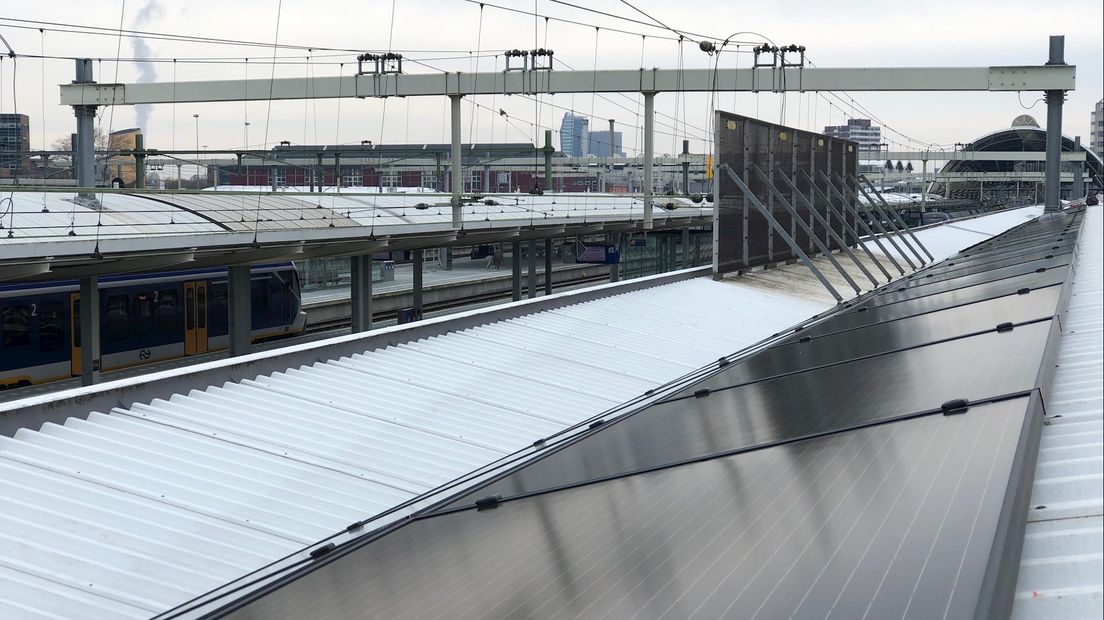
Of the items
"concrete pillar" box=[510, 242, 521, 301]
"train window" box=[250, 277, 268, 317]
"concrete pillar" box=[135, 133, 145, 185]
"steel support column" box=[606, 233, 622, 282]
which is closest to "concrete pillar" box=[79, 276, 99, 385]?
"train window" box=[250, 277, 268, 317]

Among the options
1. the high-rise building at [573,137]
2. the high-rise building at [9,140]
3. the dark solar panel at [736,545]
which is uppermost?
the high-rise building at [573,137]

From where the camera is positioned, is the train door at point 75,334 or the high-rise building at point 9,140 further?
the train door at point 75,334

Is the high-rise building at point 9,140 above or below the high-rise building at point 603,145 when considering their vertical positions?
below

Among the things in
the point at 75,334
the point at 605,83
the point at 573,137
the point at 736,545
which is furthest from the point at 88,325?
the point at 573,137

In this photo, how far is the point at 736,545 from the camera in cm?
379

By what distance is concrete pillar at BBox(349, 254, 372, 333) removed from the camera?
24333mm

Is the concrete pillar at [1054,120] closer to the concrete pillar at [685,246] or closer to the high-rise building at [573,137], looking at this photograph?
the concrete pillar at [685,246]

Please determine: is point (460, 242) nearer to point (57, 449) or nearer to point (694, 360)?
point (694, 360)

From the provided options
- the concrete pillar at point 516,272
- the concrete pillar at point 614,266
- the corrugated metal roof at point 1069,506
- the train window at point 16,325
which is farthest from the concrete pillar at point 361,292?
the corrugated metal roof at point 1069,506

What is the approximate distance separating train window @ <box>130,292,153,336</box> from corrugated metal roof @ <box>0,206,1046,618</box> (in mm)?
14275

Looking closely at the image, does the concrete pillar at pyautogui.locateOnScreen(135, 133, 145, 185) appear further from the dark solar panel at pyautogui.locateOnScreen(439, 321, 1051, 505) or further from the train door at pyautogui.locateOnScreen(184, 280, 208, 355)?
the dark solar panel at pyautogui.locateOnScreen(439, 321, 1051, 505)

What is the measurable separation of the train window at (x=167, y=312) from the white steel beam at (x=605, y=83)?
6451mm

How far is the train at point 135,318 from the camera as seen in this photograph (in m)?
20.6

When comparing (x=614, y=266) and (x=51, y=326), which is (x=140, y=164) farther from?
(x=614, y=266)
